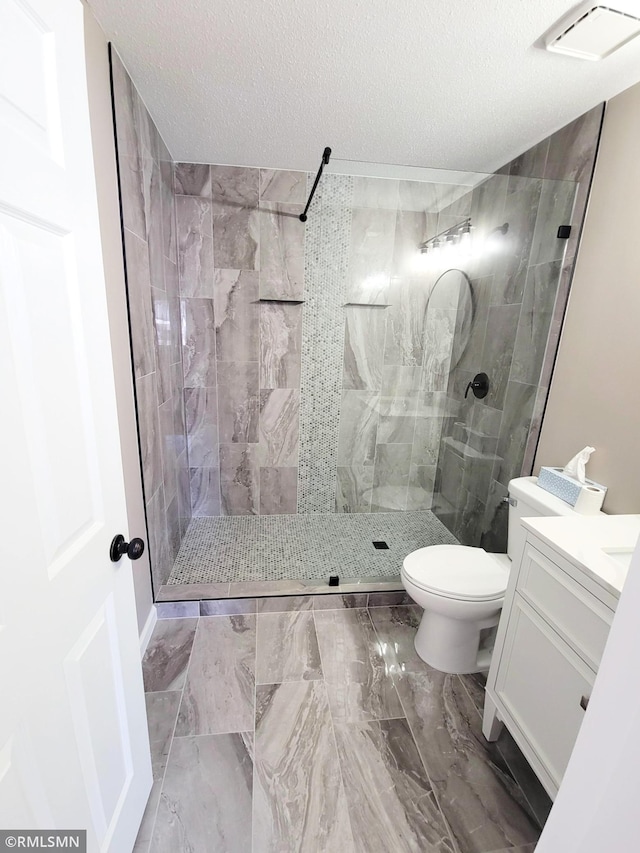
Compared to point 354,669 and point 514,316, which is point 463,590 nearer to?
point 354,669

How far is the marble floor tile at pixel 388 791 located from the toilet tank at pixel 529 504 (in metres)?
0.82

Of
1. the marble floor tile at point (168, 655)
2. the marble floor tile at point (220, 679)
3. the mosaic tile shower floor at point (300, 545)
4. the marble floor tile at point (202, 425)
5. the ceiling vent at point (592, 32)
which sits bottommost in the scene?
the marble floor tile at point (168, 655)

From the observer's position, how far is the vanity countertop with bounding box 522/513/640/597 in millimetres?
953

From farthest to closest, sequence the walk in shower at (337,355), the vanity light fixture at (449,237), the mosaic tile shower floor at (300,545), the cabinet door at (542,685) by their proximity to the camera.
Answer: the vanity light fixture at (449,237) → the mosaic tile shower floor at (300,545) → the walk in shower at (337,355) → the cabinet door at (542,685)

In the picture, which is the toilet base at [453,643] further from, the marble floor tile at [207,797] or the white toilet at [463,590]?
the marble floor tile at [207,797]

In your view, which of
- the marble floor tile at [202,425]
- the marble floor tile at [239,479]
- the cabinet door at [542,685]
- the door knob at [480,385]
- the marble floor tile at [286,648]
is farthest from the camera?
the marble floor tile at [239,479]

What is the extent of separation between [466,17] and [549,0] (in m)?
0.22

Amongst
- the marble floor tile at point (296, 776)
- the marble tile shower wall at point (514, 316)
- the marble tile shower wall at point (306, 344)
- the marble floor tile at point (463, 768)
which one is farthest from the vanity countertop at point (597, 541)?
the marble tile shower wall at point (306, 344)

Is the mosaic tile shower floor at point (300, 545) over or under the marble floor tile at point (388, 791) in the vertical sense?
over

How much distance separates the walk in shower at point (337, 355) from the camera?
1.93 meters

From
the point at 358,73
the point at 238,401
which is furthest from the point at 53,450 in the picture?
the point at 238,401

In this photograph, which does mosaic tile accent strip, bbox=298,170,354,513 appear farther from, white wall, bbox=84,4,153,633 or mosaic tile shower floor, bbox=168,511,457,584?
white wall, bbox=84,4,153,633

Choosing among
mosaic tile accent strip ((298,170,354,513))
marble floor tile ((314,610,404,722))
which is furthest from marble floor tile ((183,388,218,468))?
marble floor tile ((314,610,404,722))

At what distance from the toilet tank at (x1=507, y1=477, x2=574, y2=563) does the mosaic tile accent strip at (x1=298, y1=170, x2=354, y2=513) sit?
1354 millimetres
